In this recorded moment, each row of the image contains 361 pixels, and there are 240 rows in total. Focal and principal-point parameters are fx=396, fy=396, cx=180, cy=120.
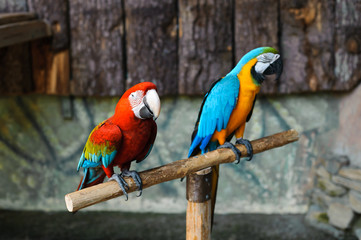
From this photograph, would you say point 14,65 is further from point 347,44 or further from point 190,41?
point 347,44

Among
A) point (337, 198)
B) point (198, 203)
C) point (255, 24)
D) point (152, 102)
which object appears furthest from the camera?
point (337, 198)

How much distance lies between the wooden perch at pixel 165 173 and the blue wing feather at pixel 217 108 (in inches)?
3.7

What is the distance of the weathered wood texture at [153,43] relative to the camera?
1975 mm

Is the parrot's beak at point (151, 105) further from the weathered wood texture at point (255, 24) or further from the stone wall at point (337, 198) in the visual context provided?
the stone wall at point (337, 198)

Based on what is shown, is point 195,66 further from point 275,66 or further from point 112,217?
point 112,217

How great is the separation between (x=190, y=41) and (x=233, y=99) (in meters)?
0.72

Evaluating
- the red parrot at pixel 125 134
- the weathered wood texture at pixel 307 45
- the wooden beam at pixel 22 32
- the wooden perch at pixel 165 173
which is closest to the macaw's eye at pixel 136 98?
the red parrot at pixel 125 134

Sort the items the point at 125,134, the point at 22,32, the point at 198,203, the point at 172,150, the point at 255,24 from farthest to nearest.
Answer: the point at 172,150 → the point at 255,24 → the point at 22,32 → the point at 198,203 → the point at 125,134

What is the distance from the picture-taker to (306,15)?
197 cm

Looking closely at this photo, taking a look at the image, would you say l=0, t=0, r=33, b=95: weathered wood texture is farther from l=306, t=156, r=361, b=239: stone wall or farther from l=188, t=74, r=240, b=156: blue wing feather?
l=306, t=156, r=361, b=239: stone wall

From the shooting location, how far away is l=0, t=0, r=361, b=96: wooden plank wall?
1963 millimetres

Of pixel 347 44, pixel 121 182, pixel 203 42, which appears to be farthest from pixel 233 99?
pixel 347 44

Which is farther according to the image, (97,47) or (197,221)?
(97,47)

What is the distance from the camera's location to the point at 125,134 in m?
1.18
